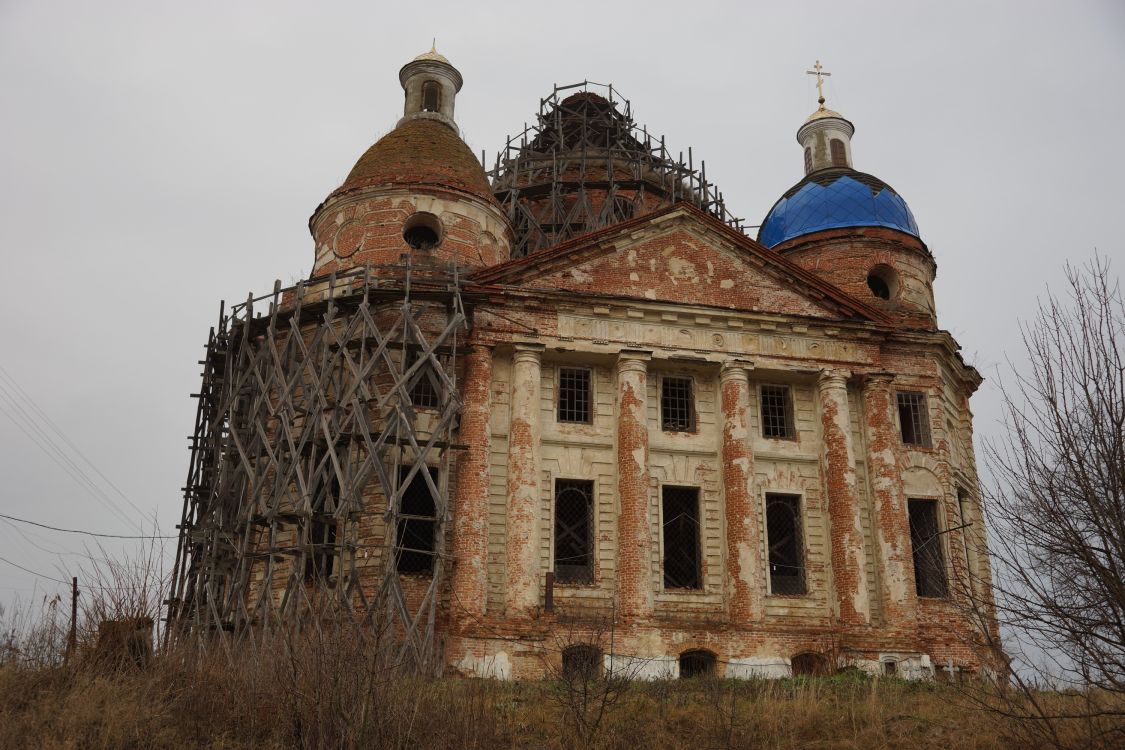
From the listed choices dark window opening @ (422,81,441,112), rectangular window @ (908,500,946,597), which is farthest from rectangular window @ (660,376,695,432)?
dark window opening @ (422,81,441,112)

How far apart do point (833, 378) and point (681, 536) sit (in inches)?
186

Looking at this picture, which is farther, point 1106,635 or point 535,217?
point 535,217

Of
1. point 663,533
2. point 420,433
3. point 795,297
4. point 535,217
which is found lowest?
point 663,533

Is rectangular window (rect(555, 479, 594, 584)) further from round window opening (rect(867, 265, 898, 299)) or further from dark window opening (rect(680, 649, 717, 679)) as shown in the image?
round window opening (rect(867, 265, 898, 299))

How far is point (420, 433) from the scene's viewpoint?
18656 millimetres

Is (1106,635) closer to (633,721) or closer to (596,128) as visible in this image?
(633,721)

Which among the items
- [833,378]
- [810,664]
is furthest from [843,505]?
[810,664]

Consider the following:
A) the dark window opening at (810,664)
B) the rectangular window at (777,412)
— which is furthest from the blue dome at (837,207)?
the dark window opening at (810,664)

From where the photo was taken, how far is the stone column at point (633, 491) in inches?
724

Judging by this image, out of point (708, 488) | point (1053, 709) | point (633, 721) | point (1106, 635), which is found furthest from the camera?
point (708, 488)

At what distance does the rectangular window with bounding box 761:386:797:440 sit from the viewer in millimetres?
21219

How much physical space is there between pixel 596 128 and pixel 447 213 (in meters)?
13.4

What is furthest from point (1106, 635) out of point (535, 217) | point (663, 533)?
point (535, 217)

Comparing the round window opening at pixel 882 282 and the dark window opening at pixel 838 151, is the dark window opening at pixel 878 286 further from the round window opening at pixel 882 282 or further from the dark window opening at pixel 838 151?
the dark window opening at pixel 838 151
